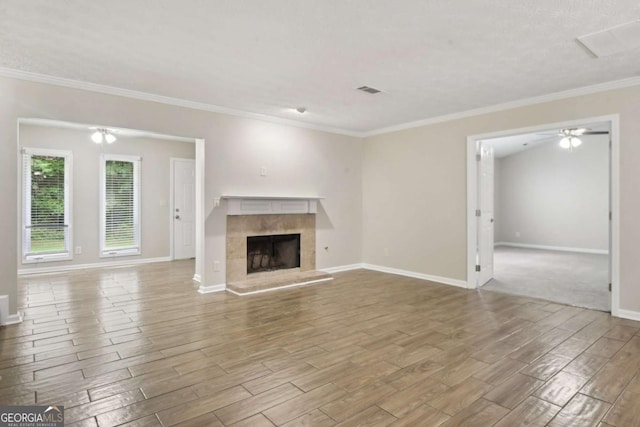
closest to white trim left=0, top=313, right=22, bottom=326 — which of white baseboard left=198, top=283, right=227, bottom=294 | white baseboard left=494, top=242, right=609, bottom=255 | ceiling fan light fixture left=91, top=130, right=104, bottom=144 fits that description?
white baseboard left=198, top=283, right=227, bottom=294

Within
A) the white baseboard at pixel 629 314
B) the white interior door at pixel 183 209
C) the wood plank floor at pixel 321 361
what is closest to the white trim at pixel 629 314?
the white baseboard at pixel 629 314

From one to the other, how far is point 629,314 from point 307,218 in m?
4.23

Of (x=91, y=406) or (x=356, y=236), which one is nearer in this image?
(x=91, y=406)

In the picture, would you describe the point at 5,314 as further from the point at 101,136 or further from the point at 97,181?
the point at 97,181

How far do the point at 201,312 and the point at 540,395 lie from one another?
3218 mm

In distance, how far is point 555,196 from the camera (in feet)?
32.2

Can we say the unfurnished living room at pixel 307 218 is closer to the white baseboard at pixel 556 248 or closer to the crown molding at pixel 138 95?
the crown molding at pixel 138 95

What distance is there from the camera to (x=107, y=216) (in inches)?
273

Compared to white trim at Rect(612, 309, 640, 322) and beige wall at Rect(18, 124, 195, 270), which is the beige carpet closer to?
white trim at Rect(612, 309, 640, 322)

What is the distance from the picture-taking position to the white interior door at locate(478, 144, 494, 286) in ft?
17.1

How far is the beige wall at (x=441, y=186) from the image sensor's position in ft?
12.4

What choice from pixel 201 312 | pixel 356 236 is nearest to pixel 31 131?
pixel 201 312


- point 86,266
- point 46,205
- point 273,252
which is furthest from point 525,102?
point 46,205

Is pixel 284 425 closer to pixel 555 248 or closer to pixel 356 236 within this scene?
pixel 356 236
